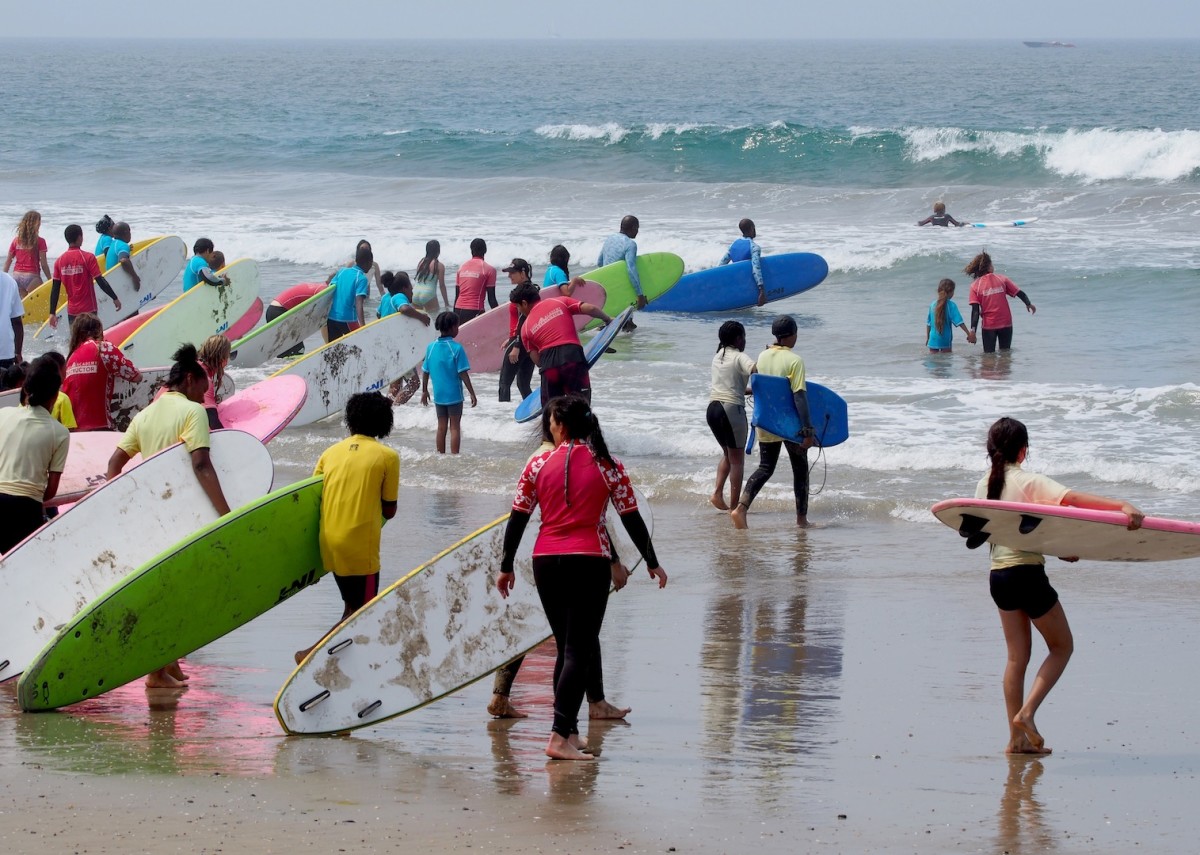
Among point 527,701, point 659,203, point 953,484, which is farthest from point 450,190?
point 527,701

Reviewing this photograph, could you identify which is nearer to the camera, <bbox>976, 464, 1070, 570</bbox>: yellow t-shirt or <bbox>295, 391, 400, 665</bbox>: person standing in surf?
<bbox>976, 464, 1070, 570</bbox>: yellow t-shirt

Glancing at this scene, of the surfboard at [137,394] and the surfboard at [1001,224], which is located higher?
the surfboard at [1001,224]

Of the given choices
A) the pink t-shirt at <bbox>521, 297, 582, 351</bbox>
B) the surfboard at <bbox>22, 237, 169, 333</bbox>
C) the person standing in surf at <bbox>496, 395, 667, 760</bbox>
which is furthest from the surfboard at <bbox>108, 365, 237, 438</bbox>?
the surfboard at <bbox>22, 237, 169, 333</bbox>

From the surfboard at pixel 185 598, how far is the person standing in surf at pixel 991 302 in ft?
35.1

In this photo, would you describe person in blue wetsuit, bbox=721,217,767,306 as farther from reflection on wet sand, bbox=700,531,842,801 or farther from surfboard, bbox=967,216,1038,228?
reflection on wet sand, bbox=700,531,842,801

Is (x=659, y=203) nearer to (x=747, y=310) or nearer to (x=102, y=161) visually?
(x=747, y=310)

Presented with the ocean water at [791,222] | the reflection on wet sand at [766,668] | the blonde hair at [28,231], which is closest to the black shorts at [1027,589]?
the reflection on wet sand at [766,668]

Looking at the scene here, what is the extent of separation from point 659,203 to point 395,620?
27631 mm

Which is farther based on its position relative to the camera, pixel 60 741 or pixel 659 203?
pixel 659 203

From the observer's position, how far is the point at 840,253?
76.5ft

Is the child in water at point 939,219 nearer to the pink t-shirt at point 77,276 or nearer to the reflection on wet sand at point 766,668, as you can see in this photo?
the pink t-shirt at point 77,276

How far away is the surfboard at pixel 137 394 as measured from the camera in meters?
8.76

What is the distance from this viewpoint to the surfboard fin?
473cm

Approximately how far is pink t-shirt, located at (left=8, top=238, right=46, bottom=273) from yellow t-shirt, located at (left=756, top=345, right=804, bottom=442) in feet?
26.7
